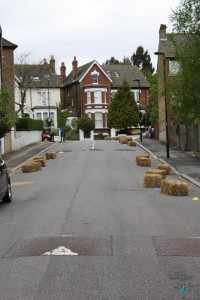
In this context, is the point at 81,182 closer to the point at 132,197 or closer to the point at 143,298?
the point at 132,197

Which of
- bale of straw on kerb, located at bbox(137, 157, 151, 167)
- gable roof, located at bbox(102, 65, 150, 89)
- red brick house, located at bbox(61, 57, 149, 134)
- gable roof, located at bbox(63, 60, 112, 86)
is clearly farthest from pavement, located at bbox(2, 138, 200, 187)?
gable roof, located at bbox(102, 65, 150, 89)

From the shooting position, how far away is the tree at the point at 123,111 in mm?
75688

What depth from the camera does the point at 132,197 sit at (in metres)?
16.2

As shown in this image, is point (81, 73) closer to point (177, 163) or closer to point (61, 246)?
point (177, 163)

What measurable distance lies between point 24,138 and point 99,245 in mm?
42235

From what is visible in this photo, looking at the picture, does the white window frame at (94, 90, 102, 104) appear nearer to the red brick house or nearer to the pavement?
the red brick house

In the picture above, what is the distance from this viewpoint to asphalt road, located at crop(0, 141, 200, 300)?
6270 millimetres

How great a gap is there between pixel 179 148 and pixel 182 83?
46.2 ft

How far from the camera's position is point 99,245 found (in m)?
8.73


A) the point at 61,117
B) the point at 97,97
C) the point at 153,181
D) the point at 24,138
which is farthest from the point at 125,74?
the point at 153,181

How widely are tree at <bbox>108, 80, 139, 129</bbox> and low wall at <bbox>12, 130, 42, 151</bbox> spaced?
679 inches

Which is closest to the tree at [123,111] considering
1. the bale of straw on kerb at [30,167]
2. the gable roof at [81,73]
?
the gable roof at [81,73]

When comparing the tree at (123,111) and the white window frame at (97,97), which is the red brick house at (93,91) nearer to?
the white window frame at (97,97)

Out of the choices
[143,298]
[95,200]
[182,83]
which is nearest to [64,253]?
[143,298]
